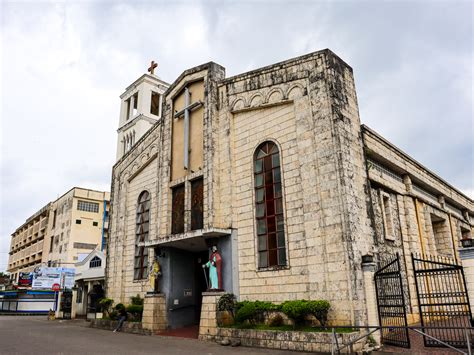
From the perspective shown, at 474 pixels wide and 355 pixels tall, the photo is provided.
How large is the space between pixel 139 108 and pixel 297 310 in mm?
30111

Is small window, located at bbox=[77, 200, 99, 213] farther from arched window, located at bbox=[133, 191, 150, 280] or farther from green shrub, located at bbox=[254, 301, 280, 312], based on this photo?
green shrub, located at bbox=[254, 301, 280, 312]

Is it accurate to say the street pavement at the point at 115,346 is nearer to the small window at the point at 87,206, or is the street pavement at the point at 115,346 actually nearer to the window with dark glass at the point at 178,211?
the window with dark glass at the point at 178,211

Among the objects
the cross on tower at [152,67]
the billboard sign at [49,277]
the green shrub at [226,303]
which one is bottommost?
the green shrub at [226,303]

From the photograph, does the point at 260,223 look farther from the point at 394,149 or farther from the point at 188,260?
the point at 394,149

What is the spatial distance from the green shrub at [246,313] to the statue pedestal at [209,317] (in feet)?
2.79

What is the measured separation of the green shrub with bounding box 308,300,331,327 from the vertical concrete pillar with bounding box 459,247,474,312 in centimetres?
362

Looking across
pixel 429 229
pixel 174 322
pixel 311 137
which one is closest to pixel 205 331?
A: pixel 174 322

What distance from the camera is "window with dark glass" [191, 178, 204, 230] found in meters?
15.9

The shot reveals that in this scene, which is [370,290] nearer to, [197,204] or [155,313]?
[197,204]

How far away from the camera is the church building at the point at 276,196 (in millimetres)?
12297

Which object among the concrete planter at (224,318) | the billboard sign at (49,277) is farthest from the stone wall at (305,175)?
the billboard sign at (49,277)

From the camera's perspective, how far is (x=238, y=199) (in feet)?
49.1

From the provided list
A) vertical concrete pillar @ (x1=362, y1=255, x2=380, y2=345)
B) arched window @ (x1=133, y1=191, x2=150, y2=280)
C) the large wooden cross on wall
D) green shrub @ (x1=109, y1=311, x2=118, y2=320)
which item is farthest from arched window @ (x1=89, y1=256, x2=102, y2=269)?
vertical concrete pillar @ (x1=362, y1=255, x2=380, y2=345)

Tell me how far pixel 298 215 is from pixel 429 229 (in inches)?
316
